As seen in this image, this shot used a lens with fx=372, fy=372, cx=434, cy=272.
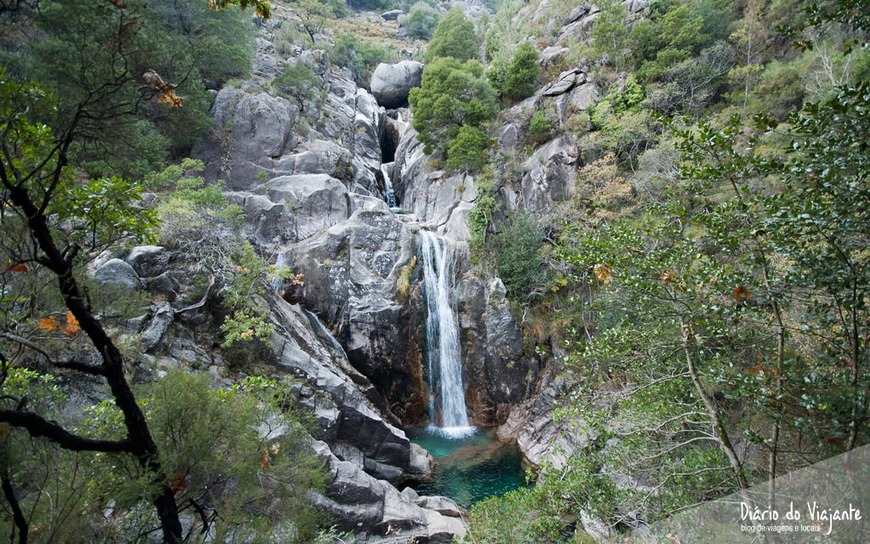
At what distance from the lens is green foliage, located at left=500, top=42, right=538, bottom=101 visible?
20250 mm

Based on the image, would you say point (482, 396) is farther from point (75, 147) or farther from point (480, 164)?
point (75, 147)

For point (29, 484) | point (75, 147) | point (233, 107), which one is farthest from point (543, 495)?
point (233, 107)

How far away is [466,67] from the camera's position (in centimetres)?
2052

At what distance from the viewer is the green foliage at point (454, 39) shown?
24484 millimetres

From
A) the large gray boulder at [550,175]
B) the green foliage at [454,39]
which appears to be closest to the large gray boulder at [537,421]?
the large gray boulder at [550,175]

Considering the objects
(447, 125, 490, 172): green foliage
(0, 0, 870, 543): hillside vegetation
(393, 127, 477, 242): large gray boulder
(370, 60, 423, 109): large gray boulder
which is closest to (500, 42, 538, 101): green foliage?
(0, 0, 870, 543): hillside vegetation

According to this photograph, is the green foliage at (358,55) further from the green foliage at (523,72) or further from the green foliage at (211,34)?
the green foliage at (523,72)

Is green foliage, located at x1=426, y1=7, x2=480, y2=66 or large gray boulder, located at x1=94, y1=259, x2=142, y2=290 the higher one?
green foliage, located at x1=426, y1=7, x2=480, y2=66

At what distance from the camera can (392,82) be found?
3075cm

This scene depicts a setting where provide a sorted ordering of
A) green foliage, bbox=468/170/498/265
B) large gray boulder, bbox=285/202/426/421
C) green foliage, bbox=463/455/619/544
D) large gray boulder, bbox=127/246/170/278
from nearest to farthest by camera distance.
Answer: green foliage, bbox=463/455/619/544 < large gray boulder, bbox=127/246/170/278 < large gray boulder, bbox=285/202/426/421 < green foliage, bbox=468/170/498/265

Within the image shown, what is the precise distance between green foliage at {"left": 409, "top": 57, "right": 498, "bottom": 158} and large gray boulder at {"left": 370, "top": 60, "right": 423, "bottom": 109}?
1114cm

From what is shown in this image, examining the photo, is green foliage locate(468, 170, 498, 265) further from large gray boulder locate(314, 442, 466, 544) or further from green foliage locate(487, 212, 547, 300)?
large gray boulder locate(314, 442, 466, 544)

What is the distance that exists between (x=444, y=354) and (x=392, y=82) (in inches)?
969

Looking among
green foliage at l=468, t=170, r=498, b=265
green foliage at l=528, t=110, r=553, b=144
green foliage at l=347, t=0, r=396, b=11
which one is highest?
green foliage at l=347, t=0, r=396, b=11
